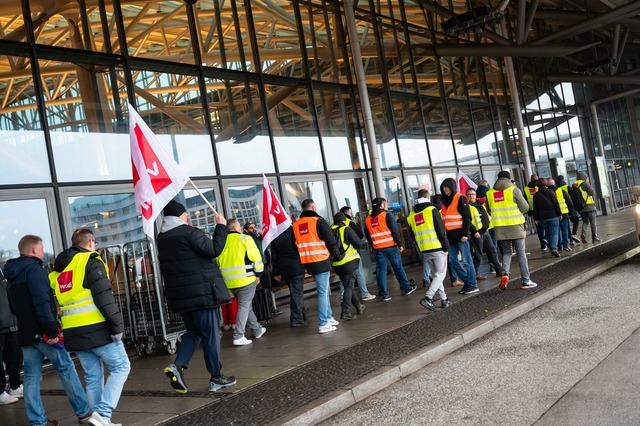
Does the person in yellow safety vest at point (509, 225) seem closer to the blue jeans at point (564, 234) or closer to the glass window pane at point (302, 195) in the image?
the glass window pane at point (302, 195)

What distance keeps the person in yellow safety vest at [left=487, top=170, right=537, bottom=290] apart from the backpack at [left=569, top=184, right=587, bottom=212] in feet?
21.5

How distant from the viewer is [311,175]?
53.2 ft

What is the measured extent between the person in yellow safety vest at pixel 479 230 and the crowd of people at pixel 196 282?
0.02 metres

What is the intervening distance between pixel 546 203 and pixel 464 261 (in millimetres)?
4475

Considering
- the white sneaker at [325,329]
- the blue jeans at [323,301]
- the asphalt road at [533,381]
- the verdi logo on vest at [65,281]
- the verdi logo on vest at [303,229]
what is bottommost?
the asphalt road at [533,381]

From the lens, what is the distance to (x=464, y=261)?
39.3ft

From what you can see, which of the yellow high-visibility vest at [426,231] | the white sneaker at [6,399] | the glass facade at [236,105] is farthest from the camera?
the glass facade at [236,105]

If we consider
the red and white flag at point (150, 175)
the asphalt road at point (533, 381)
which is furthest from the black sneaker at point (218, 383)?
the red and white flag at point (150, 175)

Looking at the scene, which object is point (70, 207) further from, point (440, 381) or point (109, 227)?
point (440, 381)

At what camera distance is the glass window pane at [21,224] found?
10094 mm

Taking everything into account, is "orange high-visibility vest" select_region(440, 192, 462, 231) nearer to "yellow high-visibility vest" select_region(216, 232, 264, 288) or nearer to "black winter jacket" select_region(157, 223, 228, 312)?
"yellow high-visibility vest" select_region(216, 232, 264, 288)

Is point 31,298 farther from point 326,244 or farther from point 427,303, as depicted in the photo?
point 427,303

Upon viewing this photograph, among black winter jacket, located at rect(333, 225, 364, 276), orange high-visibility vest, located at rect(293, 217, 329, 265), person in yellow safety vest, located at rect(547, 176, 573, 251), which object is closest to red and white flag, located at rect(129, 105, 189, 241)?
orange high-visibility vest, located at rect(293, 217, 329, 265)

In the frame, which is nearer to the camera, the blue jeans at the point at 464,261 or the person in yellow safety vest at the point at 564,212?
the blue jeans at the point at 464,261
